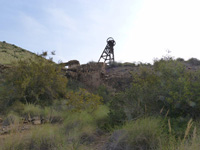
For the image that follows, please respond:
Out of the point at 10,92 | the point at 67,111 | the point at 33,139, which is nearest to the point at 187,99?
the point at 33,139

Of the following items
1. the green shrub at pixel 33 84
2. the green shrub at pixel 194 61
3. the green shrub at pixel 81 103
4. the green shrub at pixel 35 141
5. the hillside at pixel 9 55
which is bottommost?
the green shrub at pixel 35 141

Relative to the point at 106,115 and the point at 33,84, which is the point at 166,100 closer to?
the point at 106,115

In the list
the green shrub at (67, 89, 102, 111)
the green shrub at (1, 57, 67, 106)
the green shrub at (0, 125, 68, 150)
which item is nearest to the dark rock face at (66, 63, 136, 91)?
the green shrub at (1, 57, 67, 106)

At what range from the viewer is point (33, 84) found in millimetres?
8219

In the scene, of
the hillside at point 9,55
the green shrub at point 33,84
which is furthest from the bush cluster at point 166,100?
the hillside at point 9,55

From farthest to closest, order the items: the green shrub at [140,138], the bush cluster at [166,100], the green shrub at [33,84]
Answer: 1. the green shrub at [33,84]
2. the bush cluster at [166,100]
3. the green shrub at [140,138]

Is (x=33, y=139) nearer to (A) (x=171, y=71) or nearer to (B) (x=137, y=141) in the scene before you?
(B) (x=137, y=141)

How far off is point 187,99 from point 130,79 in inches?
343

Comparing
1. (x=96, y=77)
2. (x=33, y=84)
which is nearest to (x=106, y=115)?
(x=33, y=84)

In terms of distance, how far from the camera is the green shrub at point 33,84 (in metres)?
7.89

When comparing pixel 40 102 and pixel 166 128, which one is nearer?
pixel 166 128

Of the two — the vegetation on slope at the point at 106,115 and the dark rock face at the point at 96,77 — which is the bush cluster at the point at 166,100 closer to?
the vegetation on slope at the point at 106,115

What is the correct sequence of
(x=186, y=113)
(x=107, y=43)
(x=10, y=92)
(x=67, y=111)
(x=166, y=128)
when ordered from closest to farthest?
(x=166, y=128)
(x=186, y=113)
(x=67, y=111)
(x=10, y=92)
(x=107, y=43)

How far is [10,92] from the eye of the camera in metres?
7.80
